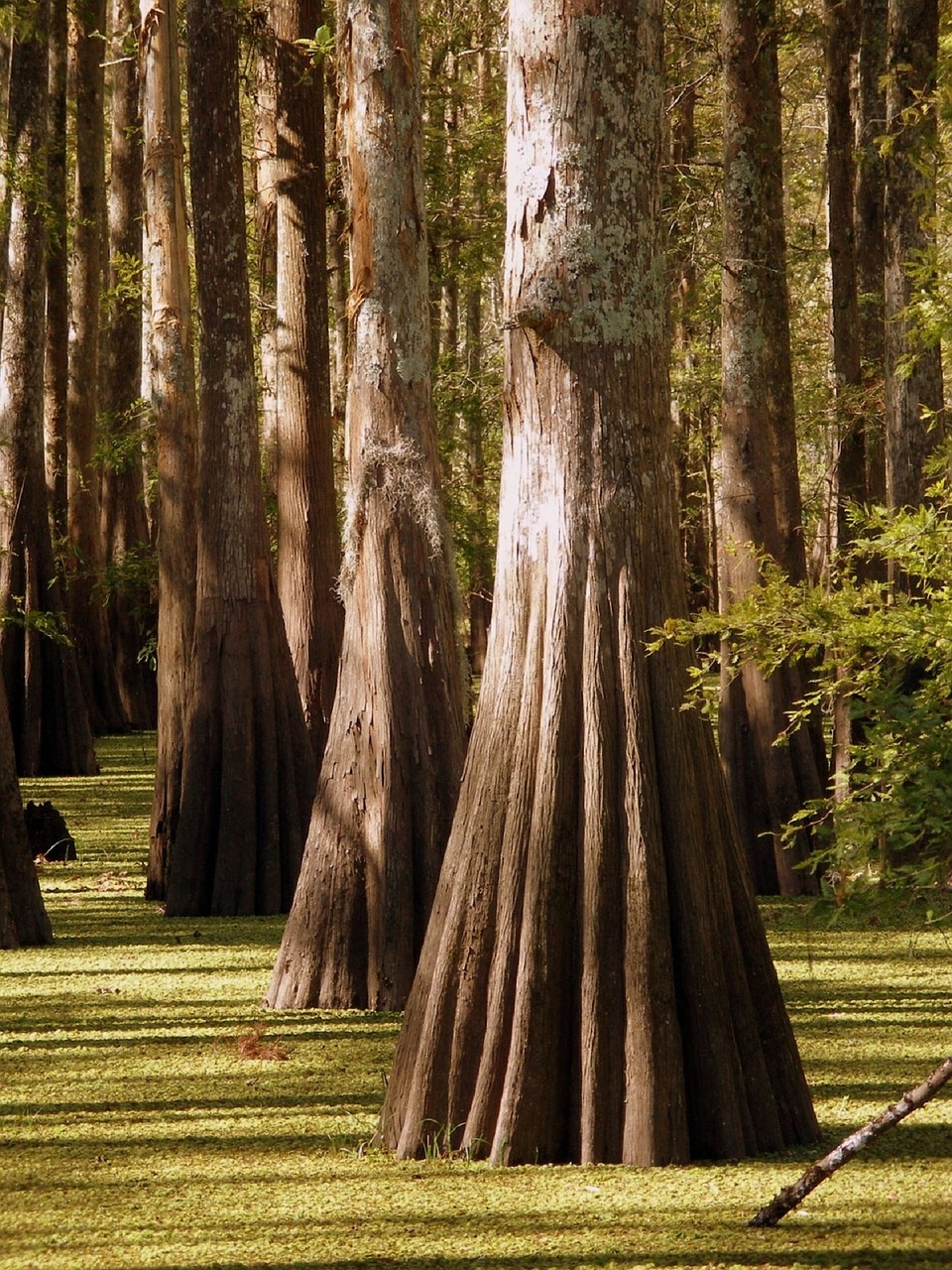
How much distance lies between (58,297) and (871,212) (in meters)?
10.4

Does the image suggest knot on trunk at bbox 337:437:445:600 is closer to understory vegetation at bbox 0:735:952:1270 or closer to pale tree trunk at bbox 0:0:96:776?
understory vegetation at bbox 0:735:952:1270

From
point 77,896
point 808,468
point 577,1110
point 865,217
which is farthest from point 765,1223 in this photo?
point 808,468

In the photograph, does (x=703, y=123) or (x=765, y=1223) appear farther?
(x=703, y=123)

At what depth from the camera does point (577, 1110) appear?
14.3ft

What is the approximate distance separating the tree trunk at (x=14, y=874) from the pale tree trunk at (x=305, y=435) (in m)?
2.21

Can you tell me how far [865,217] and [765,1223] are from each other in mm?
11154

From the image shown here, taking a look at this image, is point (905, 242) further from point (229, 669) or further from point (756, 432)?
point (229, 669)

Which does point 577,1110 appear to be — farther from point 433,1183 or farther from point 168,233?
point 168,233

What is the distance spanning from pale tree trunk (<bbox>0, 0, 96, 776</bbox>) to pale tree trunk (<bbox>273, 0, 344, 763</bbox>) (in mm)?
4723

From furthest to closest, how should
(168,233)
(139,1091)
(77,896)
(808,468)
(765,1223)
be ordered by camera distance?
(808,468), (168,233), (77,896), (139,1091), (765,1223)

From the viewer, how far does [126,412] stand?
18766 millimetres

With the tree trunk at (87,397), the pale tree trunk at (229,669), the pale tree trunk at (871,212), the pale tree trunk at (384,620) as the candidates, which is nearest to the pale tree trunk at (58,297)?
the tree trunk at (87,397)

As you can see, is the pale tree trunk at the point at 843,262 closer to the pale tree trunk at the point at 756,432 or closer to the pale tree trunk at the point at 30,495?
the pale tree trunk at the point at 756,432

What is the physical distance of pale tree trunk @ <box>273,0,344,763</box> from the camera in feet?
32.1
